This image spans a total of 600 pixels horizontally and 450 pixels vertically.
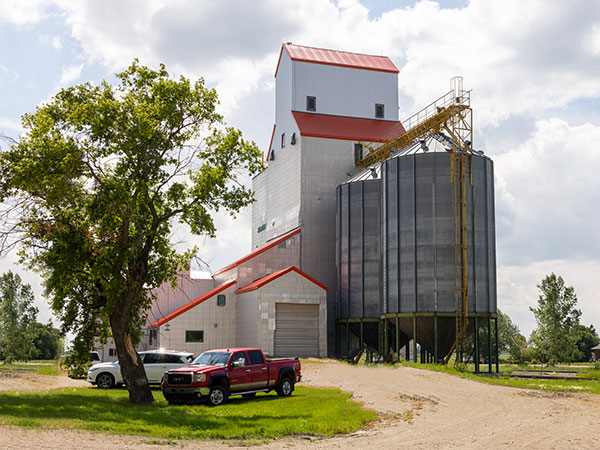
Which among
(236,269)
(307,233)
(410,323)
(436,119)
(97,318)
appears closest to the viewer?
(97,318)

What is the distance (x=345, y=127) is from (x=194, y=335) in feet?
78.0

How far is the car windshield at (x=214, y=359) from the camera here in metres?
23.1

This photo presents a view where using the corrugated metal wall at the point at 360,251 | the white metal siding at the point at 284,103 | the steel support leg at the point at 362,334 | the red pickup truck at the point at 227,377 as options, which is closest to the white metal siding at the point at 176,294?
the corrugated metal wall at the point at 360,251

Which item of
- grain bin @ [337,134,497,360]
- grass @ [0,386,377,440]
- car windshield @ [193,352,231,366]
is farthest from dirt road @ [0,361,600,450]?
grain bin @ [337,134,497,360]

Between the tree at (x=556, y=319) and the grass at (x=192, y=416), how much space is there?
1820 inches

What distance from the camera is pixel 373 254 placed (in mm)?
50375

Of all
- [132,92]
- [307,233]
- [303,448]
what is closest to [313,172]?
[307,233]

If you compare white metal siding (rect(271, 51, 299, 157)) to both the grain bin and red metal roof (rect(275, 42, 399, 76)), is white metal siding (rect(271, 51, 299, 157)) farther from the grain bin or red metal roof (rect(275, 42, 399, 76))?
the grain bin

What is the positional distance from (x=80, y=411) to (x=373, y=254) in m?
33.8

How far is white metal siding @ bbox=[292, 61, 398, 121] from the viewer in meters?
59.5

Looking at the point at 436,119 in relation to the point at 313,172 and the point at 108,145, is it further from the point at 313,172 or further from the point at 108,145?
the point at 108,145

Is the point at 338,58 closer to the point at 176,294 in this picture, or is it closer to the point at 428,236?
the point at 428,236

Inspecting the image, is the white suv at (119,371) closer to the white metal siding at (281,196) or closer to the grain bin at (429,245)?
the grain bin at (429,245)

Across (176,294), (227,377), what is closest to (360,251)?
(176,294)
